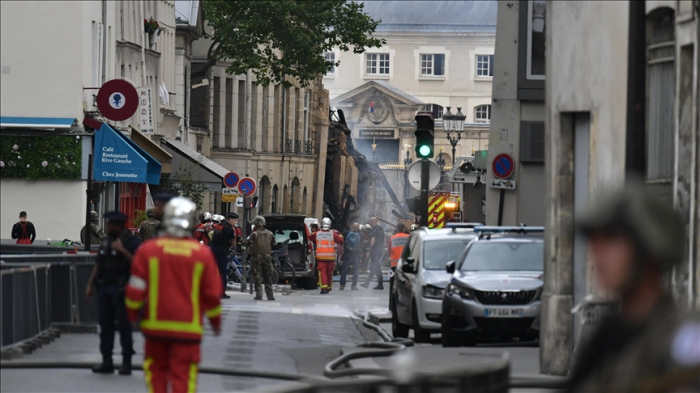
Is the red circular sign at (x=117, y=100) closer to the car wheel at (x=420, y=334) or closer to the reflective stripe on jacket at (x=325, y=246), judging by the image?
the car wheel at (x=420, y=334)

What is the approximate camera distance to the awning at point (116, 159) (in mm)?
32781

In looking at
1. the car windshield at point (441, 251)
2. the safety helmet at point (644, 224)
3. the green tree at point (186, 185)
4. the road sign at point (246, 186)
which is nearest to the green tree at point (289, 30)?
the green tree at point (186, 185)

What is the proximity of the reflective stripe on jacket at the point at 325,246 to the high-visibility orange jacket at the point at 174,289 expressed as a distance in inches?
996

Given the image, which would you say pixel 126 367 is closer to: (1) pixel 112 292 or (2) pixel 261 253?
(1) pixel 112 292

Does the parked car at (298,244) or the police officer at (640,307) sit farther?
the parked car at (298,244)

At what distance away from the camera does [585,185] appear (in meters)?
14.3

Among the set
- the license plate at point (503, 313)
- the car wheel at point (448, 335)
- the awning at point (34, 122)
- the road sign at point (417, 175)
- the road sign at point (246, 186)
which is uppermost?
the awning at point (34, 122)

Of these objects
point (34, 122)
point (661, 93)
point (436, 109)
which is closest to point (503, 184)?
point (34, 122)

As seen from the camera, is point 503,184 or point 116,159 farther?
point 116,159

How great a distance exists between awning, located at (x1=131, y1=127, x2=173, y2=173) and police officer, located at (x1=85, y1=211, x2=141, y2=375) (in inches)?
1037

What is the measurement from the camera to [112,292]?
13.7m

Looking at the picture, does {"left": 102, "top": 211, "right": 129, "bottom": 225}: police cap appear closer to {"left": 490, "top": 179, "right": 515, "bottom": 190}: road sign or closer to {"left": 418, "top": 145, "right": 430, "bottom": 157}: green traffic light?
{"left": 418, "top": 145, "right": 430, "bottom": 157}: green traffic light

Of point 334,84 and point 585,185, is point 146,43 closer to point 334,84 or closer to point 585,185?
point 585,185

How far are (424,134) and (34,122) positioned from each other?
514 inches
